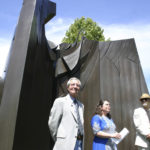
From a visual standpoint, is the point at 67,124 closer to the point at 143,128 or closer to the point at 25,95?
the point at 25,95

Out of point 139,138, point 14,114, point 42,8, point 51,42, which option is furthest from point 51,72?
point 139,138

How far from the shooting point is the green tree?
13969 millimetres

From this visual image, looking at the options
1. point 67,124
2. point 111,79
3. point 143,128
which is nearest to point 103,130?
point 143,128

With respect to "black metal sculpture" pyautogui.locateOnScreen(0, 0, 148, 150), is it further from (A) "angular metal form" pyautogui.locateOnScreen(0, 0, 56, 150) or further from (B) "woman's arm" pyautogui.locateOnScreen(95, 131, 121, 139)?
(B) "woman's arm" pyautogui.locateOnScreen(95, 131, 121, 139)

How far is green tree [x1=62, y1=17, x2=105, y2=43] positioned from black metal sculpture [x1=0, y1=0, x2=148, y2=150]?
8.19 meters

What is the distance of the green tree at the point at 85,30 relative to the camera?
1397 centimetres

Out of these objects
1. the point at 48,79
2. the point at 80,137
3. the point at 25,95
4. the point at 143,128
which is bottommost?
the point at 80,137

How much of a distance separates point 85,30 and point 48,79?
10074 millimetres

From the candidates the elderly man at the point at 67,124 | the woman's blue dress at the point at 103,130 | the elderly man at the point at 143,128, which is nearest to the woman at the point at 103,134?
the woman's blue dress at the point at 103,130

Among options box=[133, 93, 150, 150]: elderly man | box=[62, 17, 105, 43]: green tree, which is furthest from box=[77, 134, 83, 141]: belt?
box=[62, 17, 105, 43]: green tree

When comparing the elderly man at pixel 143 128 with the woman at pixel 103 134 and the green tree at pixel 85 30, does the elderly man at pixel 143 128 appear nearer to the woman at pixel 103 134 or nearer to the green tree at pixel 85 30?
the woman at pixel 103 134

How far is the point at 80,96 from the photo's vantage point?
5406 millimetres

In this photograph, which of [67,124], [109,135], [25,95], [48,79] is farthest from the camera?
[48,79]

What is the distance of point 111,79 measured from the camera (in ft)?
18.6
